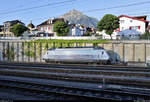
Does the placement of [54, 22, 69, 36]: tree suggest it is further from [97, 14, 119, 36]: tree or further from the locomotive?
the locomotive

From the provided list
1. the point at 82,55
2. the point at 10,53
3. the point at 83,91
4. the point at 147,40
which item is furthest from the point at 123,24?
the point at 83,91

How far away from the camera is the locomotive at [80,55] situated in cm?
1595

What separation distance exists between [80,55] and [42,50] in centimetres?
1414

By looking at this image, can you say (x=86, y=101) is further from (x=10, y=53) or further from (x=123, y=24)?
(x=123, y=24)

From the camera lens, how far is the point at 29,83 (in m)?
7.05

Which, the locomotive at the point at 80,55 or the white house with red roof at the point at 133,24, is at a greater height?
the white house with red roof at the point at 133,24

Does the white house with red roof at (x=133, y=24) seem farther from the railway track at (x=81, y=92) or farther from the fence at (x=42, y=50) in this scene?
the railway track at (x=81, y=92)

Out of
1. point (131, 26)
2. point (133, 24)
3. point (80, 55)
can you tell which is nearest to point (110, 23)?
point (131, 26)

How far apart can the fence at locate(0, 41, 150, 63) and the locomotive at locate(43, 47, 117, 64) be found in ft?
27.2

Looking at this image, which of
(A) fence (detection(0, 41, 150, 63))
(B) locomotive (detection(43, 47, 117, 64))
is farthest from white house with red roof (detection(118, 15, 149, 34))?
(B) locomotive (detection(43, 47, 117, 64))

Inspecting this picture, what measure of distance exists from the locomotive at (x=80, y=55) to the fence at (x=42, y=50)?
829cm

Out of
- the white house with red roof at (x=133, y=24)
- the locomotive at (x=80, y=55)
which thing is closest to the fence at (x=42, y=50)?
the locomotive at (x=80, y=55)

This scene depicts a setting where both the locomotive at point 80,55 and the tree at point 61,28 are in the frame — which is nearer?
the locomotive at point 80,55

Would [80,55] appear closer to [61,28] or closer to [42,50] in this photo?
[42,50]
